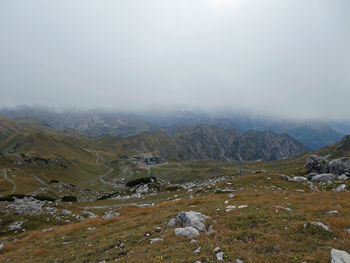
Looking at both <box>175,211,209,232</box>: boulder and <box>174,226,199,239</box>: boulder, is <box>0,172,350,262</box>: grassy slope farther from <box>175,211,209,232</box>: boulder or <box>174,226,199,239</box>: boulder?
<box>175,211,209,232</box>: boulder

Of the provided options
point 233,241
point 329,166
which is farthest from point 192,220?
point 329,166

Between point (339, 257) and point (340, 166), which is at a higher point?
point (339, 257)

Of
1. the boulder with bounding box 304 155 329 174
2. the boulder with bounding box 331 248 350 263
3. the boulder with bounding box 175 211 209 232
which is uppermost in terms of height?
the boulder with bounding box 331 248 350 263

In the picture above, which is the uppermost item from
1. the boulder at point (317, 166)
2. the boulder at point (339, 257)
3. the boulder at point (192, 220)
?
the boulder at point (339, 257)

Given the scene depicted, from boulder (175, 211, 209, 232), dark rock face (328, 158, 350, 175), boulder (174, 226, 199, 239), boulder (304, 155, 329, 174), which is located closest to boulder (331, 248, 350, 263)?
boulder (174, 226, 199, 239)

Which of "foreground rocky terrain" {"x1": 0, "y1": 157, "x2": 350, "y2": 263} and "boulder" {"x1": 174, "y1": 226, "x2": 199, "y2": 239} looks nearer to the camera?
"foreground rocky terrain" {"x1": 0, "y1": 157, "x2": 350, "y2": 263}

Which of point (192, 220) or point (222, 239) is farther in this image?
point (192, 220)

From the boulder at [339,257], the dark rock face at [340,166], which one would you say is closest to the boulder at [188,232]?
the boulder at [339,257]

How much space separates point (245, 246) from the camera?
437 inches

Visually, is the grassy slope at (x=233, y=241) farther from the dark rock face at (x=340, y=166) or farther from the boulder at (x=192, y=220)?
the dark rock face at (x=340, y=166)

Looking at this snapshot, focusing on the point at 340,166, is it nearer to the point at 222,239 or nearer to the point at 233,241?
the point at 233,241

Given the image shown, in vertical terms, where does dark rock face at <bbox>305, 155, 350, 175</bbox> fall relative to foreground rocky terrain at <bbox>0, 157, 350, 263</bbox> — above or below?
below

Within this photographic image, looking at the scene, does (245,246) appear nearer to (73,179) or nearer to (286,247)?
(286,247)

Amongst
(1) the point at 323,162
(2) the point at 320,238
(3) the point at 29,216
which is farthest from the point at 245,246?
(1) the point at 323,162
